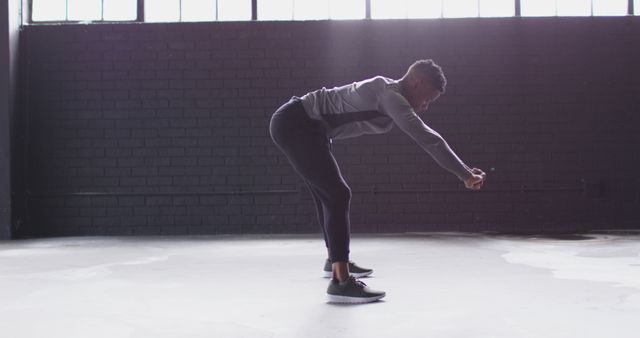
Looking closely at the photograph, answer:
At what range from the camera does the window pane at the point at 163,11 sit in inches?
267

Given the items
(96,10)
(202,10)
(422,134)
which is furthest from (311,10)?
(422,134)

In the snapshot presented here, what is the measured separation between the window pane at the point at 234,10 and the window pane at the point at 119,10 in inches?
37.2

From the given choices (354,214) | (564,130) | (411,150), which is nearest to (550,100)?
(564,130)

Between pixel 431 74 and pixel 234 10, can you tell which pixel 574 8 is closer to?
pixel 234 10

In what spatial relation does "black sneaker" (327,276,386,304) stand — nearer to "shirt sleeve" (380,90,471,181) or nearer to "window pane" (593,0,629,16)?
"shirt sleeve" (380,90,471,181)

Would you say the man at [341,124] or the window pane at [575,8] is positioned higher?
the window pane at [575,8]

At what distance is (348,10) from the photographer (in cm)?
676

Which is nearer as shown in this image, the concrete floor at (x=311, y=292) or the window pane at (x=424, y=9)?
the concrete floor at (x=311, y=292)

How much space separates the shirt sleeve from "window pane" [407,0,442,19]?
4418mm

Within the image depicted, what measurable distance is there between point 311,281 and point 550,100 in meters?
4.29

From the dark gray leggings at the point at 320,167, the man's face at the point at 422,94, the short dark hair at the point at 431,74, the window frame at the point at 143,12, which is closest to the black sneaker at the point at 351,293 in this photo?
the dark gray leggings at the point at 320,167

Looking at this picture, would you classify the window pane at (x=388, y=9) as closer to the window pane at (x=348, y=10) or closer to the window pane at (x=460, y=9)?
A: the window pane at (x=348, y=10)

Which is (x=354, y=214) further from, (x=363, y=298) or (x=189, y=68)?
(x=363, y=298)

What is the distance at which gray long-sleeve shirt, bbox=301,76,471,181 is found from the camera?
8.17 ft
